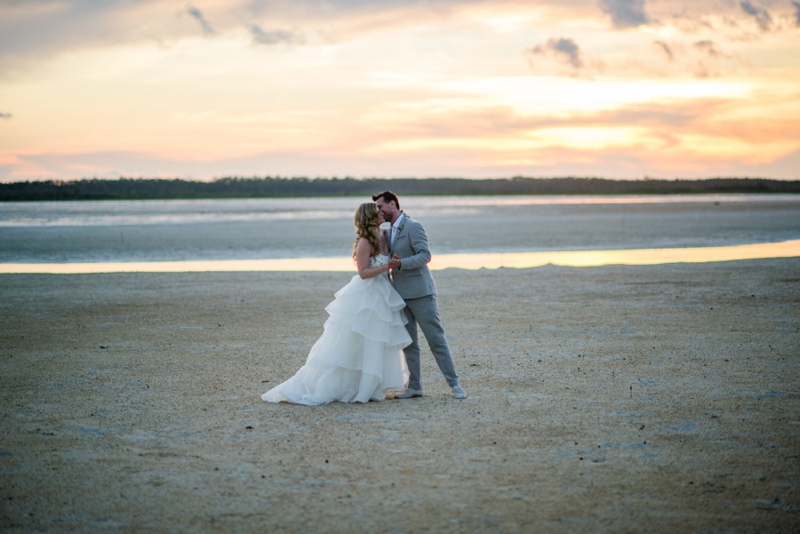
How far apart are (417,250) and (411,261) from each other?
0.18 meters

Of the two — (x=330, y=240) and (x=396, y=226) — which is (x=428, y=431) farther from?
(x=330, y=240)

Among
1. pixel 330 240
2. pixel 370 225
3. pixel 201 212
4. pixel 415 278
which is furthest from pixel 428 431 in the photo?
pixel 201 212

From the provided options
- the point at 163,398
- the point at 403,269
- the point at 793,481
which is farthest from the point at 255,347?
the point at 793,481

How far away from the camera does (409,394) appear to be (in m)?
7.58

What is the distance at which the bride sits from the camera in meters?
7.28

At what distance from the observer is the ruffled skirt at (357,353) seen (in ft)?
23.9

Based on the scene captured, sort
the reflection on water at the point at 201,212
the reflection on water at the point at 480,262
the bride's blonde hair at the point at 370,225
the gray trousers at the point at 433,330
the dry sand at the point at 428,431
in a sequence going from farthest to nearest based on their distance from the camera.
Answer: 1. the reflection on water at the point at 201,212
2. the reflection on water at the point at 480,262
3. the gray trousers at the point at 433,330
4. the bride's blonde hair at the point at 370,225
5. the dry sand at the point at 428,431

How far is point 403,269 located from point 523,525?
3.42m

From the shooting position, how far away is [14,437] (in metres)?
6.27

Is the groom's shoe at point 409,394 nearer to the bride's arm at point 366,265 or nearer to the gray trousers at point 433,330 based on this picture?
the gray trousers at point 433,330

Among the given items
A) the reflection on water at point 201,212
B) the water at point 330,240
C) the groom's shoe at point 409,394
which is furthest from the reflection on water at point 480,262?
the reflection on water at point 201,212

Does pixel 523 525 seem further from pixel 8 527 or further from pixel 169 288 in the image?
pixel 169 288

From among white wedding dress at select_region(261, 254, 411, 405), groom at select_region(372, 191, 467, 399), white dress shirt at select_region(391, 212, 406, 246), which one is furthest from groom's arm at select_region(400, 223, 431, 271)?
white wedding dress at select_region(261, 254, 411, 405)

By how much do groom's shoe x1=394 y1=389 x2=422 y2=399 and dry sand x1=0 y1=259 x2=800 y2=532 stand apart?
0.19 metres
